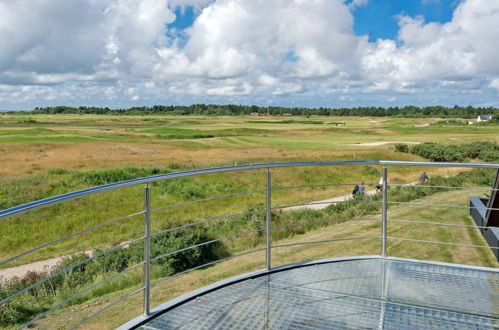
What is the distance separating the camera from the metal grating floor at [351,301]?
2611 mm

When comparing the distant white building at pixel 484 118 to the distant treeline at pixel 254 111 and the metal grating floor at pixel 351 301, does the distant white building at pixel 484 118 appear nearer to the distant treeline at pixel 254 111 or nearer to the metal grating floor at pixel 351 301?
the distant treeline at pixel 254 111

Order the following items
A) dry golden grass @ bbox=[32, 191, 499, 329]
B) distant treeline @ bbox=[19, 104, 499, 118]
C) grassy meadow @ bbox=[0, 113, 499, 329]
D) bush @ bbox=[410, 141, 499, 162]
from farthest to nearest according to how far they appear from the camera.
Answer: distant treeline @ bbox=[19, 104, 499, 118], bush @ bbox=[410, 141, 499, 162], grassy meadow @ bbox=[0, 113, 499, 329], dry golden grass @ bbox=[32, 191, 499, 329]

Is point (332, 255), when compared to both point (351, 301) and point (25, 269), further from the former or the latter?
point (25, 269)

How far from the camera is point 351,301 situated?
2.92m

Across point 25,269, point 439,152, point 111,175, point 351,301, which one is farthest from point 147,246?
point 439,152

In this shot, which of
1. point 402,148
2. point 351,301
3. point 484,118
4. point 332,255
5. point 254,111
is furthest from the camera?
point 254,111

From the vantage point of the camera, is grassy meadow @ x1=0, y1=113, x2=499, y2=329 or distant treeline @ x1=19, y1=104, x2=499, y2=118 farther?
distant treeline @ x1=19, y1=104, x2=499, y2=118

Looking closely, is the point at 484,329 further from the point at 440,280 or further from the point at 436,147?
the point at 436,147

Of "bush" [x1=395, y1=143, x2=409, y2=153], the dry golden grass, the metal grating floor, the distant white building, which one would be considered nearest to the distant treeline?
the distant white building

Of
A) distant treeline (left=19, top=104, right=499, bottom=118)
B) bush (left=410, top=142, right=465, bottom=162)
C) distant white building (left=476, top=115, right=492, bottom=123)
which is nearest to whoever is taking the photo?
bush (left=410, top=142, right=465, bottom=162)

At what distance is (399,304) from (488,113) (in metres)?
116

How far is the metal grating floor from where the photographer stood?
2.61 metres

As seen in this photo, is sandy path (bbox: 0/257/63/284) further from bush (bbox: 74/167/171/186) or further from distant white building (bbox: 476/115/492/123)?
distant white building (bbox: 476/115/492/123)

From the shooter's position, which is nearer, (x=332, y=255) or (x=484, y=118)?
(x=332, y=255)
